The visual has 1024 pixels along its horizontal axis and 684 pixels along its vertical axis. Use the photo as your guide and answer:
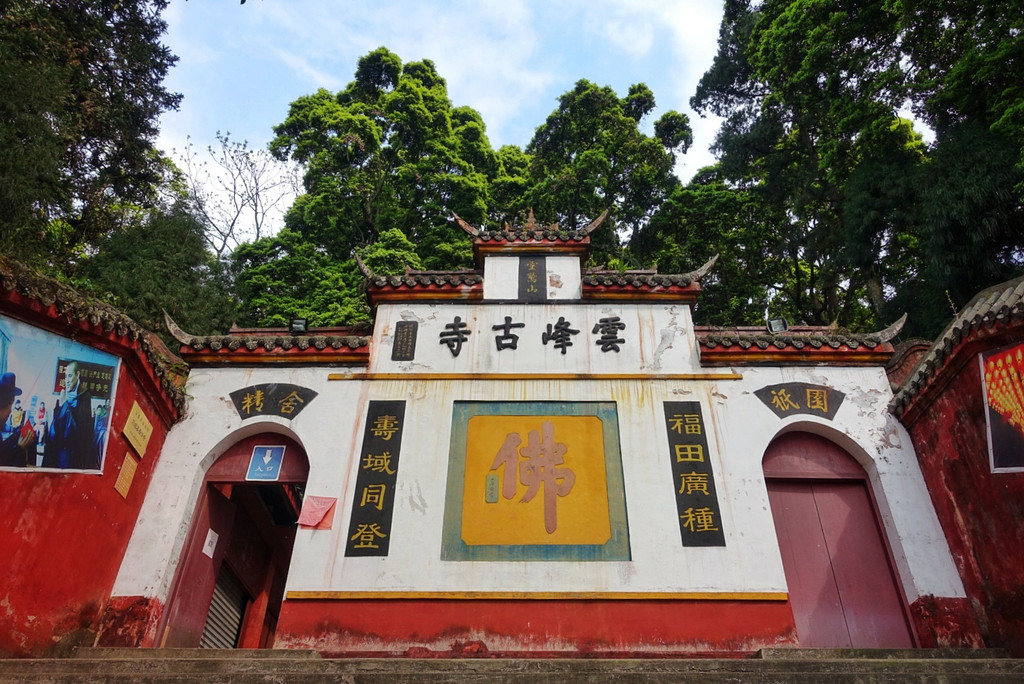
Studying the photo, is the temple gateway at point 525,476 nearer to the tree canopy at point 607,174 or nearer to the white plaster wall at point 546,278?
the white plaster wall at point 546,278

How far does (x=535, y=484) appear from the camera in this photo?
8.36 m

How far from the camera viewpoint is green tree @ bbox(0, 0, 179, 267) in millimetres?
11031

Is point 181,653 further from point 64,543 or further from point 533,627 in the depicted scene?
point 533,627

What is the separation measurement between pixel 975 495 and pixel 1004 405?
114 cm

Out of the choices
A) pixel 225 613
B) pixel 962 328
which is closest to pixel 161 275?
pixel 225 613

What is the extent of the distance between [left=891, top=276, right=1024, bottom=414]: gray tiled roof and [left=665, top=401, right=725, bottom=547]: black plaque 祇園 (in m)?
2.56

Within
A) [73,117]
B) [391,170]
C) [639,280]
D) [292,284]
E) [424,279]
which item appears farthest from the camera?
[391,170]

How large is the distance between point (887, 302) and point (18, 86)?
61.7 feet

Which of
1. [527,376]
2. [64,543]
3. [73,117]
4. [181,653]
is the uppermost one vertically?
[73,117]

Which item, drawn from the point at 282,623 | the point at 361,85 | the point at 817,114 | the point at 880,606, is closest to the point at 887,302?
the point at 817,114

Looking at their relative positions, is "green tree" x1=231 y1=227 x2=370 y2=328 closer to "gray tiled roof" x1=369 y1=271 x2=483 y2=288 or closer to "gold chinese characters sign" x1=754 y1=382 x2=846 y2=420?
"gray tiled roof" x1=369 y1=271 x2=483 y2=288

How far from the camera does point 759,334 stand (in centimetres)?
986

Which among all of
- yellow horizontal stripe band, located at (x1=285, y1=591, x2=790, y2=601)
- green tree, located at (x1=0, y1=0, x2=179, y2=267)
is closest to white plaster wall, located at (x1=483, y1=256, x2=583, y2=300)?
yellow horizontal stripe band, located at (x1=285, y1=591, x2=790, y2=601)

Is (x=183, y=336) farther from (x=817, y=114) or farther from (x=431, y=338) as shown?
(x=817, y=114)
